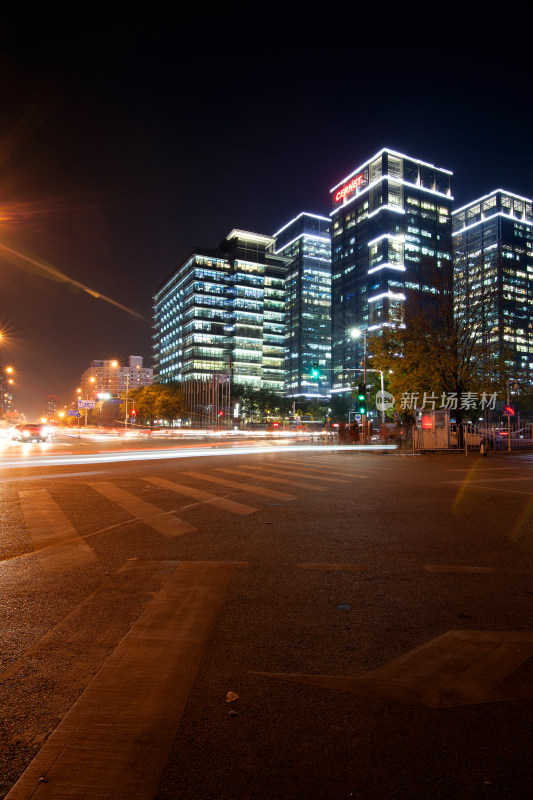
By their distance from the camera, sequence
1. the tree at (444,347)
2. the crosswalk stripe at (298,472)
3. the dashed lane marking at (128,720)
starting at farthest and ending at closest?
the tree at (444,347) < the crosswalk stripe at (298,472) < the dashed lane marking at (128,720)

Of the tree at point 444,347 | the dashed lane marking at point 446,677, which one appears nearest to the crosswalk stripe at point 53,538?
the dashed lane marking at point 446,677

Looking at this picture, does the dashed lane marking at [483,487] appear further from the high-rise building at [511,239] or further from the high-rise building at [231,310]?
the high-rise building at [511,239]

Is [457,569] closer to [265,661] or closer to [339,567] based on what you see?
[339,567]

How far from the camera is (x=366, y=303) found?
14688 centimetres

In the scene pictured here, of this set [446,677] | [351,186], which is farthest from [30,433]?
[351,186]

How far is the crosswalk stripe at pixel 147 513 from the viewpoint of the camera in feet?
24.0

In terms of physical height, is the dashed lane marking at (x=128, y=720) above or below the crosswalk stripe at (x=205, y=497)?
above

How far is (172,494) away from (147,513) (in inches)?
86.2

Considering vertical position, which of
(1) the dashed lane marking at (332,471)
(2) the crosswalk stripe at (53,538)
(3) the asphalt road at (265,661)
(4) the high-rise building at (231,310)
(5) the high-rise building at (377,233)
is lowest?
(1) the dashed lane marking at (332,471)

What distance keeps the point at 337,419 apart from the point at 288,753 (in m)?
128

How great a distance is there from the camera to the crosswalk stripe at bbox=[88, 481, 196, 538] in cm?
732

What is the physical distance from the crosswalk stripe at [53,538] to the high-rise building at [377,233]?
130 metres

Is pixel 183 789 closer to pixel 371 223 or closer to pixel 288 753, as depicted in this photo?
pixel 288 753

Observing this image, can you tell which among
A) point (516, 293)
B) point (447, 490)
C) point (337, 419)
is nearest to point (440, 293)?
point (447, 490)
